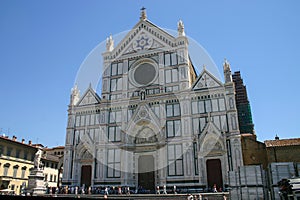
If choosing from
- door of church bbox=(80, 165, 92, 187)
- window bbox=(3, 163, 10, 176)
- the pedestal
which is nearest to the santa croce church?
door of church bbox=(80, 165, 92, 187)

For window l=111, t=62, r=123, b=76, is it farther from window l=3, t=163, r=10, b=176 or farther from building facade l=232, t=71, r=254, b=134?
building facade l=232, t=71, r=254, b=134

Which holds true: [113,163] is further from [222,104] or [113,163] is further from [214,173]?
[222,104]

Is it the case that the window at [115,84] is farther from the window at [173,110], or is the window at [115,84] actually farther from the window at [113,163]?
the window at [113,163]

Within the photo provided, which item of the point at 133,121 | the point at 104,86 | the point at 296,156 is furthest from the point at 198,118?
the point at 104,86

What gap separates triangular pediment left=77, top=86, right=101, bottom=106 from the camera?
32.8 meters

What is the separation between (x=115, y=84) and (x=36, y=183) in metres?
14.9

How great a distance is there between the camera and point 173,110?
94.4ft

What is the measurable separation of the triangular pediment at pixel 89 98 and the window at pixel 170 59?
32.6ft

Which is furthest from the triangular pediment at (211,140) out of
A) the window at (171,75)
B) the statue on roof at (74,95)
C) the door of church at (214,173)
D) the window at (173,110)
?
the statue on roof at (74,95)

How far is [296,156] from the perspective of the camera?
24.2 metres

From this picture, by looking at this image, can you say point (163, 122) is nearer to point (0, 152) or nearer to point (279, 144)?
point (279, 144)

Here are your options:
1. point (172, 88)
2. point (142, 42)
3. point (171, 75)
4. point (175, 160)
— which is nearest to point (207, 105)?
point (172, 88)

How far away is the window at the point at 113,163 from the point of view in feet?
93.1

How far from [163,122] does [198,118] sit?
3.92 meters
